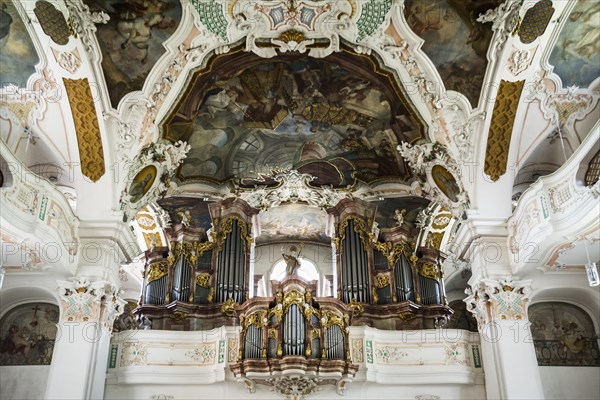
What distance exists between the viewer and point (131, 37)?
12.7 m

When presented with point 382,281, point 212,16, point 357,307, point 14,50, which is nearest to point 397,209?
point 382,281

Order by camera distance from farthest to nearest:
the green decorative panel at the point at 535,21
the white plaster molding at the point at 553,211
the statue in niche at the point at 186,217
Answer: the statue in niche at the point at 186,217 < the green decorative panel at the point at 535,21 < the white plaster molding at the point at 553,211

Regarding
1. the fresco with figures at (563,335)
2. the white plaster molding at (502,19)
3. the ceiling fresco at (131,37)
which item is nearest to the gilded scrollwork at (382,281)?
the fresco with figures at (563,335)

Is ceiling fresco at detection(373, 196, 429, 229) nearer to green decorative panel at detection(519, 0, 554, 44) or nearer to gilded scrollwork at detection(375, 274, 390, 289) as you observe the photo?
gilded scrollwork at detection(375, 274, 390, 289)

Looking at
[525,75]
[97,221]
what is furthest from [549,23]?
[97,221]

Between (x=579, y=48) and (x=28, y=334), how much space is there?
43.0ft

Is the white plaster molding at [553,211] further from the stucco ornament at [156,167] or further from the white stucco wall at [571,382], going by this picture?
the stucco ornament at [156,167]

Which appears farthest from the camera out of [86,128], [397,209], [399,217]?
[397,209]

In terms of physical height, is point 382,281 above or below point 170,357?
above

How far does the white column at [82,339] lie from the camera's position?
11.5 metres

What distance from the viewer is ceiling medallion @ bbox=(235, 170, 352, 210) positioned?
676 inches

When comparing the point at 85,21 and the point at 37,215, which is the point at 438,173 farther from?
the point at 37,215

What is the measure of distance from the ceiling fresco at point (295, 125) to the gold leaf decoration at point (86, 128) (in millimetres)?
1767

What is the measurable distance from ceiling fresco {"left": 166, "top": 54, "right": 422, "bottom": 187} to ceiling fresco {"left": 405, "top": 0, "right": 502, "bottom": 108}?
58.4 inches
